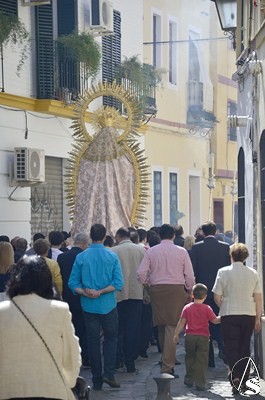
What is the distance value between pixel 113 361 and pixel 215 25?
22956mm

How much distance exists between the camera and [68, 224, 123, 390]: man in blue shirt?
1241 cm

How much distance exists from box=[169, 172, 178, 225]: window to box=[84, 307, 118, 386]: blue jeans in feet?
58.4

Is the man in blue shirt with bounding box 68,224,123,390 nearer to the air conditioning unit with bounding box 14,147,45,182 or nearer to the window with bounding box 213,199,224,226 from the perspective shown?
the air conditioning unit with bounding box 14,147,45,182

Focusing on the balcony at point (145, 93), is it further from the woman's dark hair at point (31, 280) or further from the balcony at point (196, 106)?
the woman's dark hair at point (31, 280)

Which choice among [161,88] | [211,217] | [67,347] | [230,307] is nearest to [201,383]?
[230,307]

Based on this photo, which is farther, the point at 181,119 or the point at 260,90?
the point at 181,119

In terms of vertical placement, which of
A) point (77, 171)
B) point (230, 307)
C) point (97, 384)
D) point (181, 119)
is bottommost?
point (97, 384)

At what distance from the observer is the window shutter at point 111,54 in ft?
81.7

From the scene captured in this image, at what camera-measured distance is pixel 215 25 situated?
34.3 m

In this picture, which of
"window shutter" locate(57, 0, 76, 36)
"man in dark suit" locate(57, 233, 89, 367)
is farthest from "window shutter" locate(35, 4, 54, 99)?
"man in dark suit" locate(57, 233, 89, 367)

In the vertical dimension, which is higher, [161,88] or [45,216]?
[161,88]

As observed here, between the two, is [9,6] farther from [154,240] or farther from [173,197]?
[173,197]

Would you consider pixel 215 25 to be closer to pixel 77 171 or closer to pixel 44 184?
pixel 44 184

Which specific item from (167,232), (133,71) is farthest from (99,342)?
(133,71)
